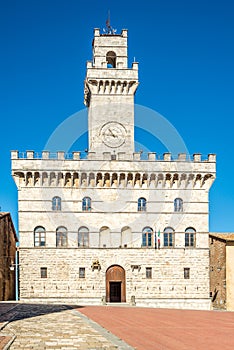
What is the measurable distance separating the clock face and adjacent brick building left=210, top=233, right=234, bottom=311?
1185cm

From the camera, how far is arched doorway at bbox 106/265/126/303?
43.6 meters

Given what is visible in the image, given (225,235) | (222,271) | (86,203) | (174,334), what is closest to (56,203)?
(86,203)

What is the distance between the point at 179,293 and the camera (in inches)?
1720

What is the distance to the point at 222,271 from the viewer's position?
4447 centimetres

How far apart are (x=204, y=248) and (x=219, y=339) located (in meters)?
27.5

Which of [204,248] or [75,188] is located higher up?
[75,188]

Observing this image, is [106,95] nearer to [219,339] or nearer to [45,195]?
[45,195]

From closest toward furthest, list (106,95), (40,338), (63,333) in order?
(40,338) → (63,333) → (106,95)

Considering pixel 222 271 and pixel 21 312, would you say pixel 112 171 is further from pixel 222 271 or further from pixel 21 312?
pixel 21 312

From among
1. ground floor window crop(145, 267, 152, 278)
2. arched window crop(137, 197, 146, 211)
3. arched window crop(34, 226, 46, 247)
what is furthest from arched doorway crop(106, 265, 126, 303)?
arched window crop(34, 226, 46, 247)

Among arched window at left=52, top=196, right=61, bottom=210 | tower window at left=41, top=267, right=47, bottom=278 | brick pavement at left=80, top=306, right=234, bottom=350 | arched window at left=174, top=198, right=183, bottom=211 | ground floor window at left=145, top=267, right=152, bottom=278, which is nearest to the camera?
brick pavement at left=80, top=306, right=234, bottom=350

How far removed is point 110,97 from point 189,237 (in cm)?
1447

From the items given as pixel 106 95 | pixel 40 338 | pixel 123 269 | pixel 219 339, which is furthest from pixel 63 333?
pixel 106 95

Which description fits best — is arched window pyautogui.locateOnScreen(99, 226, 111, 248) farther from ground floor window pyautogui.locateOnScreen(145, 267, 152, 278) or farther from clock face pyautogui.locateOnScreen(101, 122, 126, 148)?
clock face pyautogui.locateOnScreen(101, 122, 126, 148)
